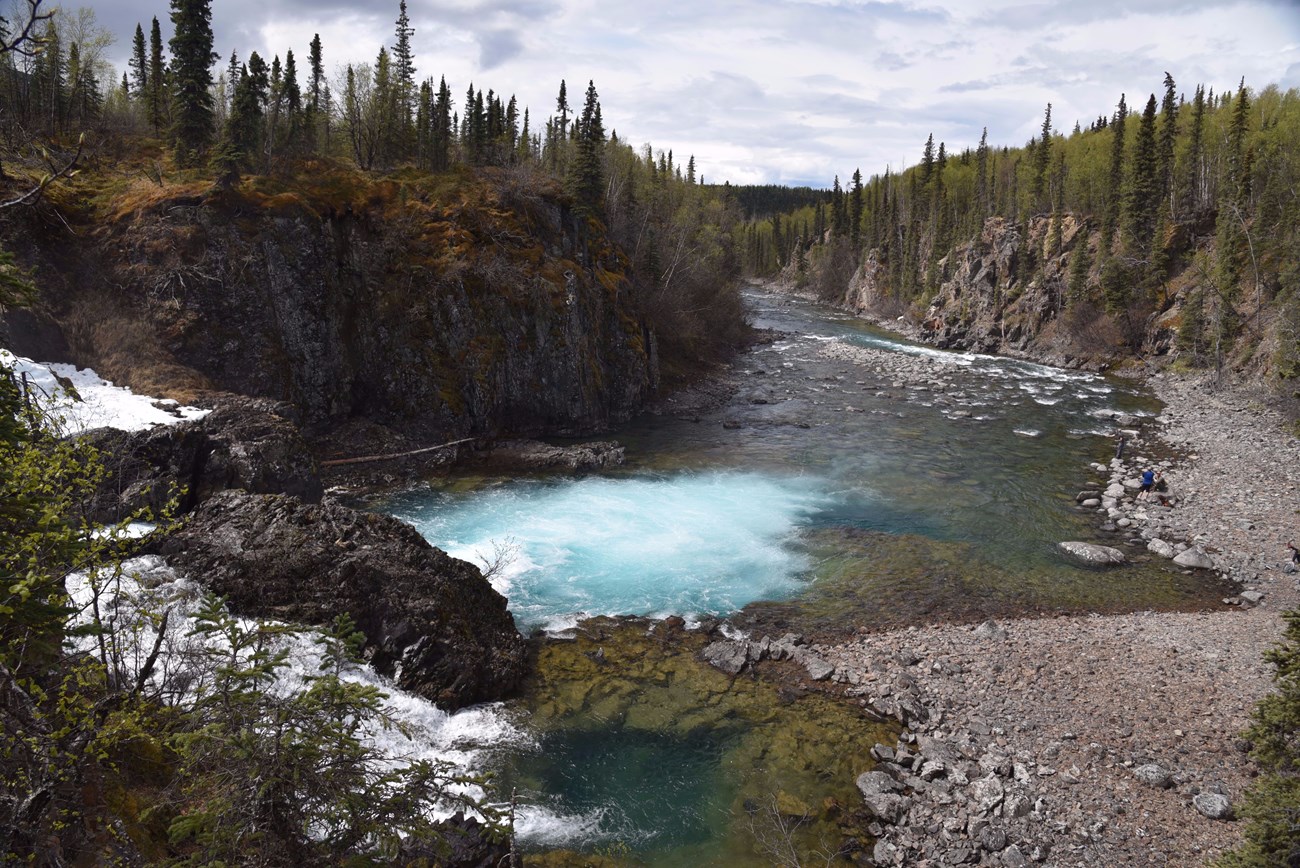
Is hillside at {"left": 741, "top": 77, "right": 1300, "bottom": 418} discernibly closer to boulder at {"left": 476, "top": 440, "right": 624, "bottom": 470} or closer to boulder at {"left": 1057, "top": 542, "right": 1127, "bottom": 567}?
boulder at {"left": 1057, "top": 542, "right": 1127, "bottom": 567}

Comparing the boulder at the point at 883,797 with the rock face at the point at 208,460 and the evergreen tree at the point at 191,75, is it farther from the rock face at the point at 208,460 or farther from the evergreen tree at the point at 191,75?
the evergreen tree at the point at 191,75

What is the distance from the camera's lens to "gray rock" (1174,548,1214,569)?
2095 centimetres

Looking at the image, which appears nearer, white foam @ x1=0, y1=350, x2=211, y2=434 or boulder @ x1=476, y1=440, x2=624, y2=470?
white foam @ x1=0, y1=350, x2=211, y2=434

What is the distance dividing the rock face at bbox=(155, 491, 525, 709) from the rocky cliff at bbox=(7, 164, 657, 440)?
13149 mm

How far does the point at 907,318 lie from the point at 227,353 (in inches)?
3405

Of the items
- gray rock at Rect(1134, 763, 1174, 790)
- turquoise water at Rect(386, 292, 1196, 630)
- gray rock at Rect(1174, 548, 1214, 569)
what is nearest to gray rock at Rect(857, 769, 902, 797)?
gray rock at Rect(1134, 763, 1174, 790)

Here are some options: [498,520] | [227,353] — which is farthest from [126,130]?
[498,520]

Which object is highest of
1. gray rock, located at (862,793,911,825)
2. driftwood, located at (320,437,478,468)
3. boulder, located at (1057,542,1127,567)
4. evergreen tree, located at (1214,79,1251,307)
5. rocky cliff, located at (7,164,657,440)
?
evergreen tree, located at (1214,79,1251,307)

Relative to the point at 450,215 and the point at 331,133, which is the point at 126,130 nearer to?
the point at 331,133

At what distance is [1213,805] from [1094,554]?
12046 millimetres

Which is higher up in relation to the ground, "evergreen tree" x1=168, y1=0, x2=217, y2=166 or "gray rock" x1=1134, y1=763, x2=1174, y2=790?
"evergreen tree" x1=168, y1=0, x2=217, y2=166

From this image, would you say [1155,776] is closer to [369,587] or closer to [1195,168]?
[369,587]

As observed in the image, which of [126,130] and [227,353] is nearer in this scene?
[227,353]

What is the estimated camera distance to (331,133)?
57500mm
